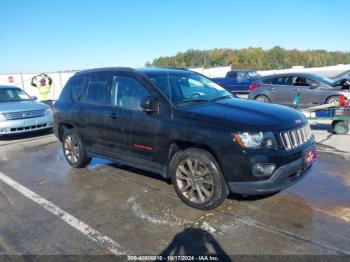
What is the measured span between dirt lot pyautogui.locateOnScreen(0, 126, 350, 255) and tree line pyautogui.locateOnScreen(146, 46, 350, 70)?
87.6 metres

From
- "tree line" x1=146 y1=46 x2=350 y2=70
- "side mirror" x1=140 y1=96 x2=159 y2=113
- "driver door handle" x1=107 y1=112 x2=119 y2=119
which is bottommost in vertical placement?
"tree line" x1=146 y1=46 x2=350 y2=70

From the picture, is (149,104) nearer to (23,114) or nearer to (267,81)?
(23,114)

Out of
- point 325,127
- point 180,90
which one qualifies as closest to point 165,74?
point 180,90

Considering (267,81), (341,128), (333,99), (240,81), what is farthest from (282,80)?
(240,81)

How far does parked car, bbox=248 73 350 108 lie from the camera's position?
11891mm

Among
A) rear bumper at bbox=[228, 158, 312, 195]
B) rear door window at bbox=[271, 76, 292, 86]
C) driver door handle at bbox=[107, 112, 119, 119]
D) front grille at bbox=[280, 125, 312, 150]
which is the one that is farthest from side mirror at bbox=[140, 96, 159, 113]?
rear door window at bbox=[271, 76, 292, 86]

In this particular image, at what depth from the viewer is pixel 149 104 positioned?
4.59 metres

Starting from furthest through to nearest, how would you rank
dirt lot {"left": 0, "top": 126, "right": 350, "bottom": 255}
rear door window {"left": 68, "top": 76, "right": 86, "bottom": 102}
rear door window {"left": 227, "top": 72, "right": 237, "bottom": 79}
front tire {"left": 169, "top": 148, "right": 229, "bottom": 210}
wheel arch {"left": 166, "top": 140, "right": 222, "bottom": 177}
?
→ 1. rear door window {"left": 227, "top": 72, "right": 237, "bottom": 79}
2. rear door window {"left": 68, "top": 76, "right": 86, "bottom": 102}
3. wheel arch {"left": 166, "top": 140, "right": 222, "bottom": 177}
4. front tire {"left": 169, "top": 148, "right": 229, "bottom": 210}
5. dirt lot {"left": 0, "top": 126, "right": 350, "bottom": 255}

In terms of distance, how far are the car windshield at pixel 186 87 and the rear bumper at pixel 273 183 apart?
1422mm

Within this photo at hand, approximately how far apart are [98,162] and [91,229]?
3025 mm

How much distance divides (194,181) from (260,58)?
95602 millimetres

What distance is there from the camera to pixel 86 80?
603 centimetres

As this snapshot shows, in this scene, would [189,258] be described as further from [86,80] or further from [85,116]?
[86,80]

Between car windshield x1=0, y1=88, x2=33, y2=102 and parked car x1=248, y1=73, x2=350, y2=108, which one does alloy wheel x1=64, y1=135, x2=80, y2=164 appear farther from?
parked car x1=248, y1=73, x2=350, y2=108
